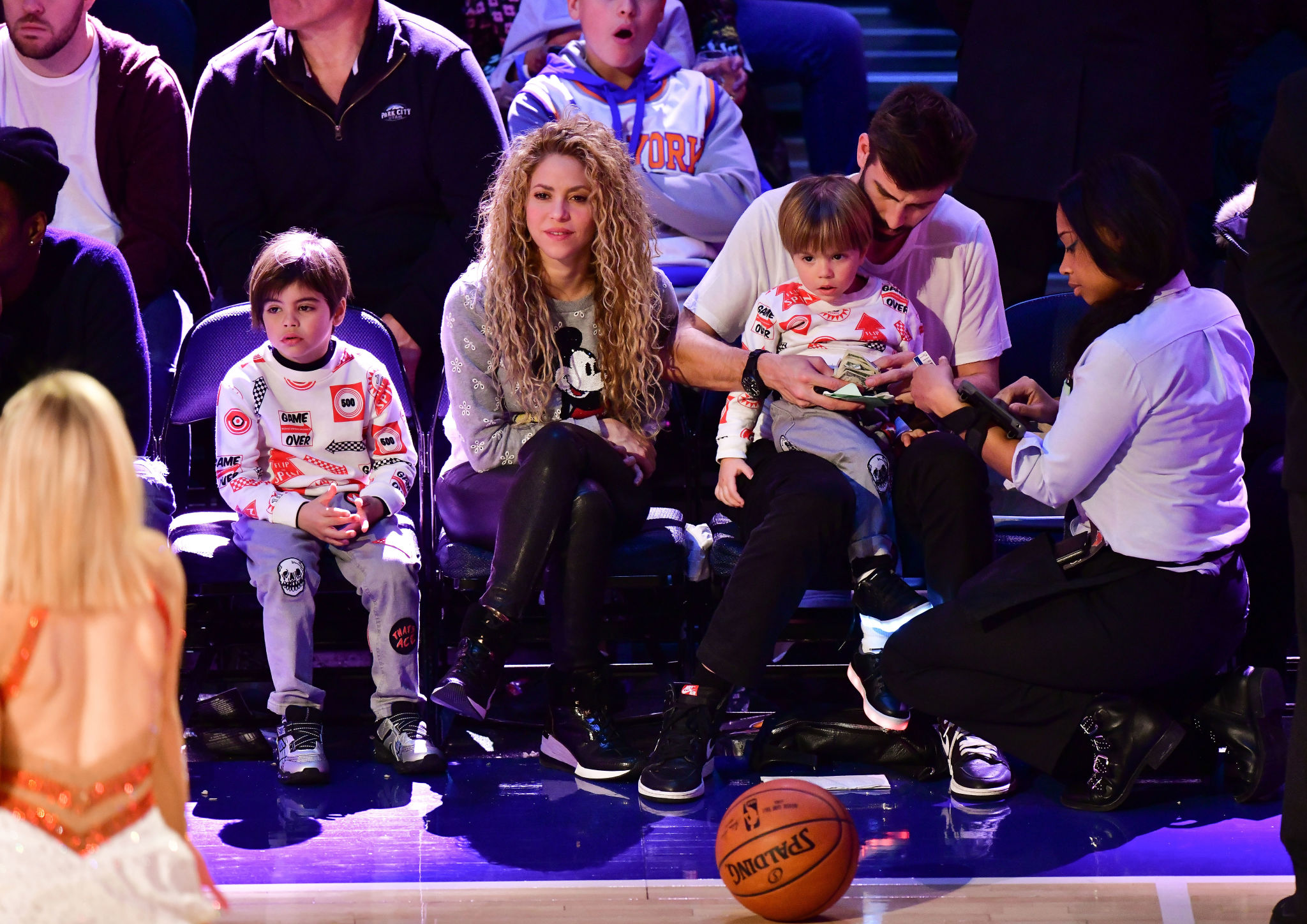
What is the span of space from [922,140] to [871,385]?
0.65 metres

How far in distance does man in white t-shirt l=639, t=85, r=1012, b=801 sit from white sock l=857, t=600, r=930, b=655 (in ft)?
0.07

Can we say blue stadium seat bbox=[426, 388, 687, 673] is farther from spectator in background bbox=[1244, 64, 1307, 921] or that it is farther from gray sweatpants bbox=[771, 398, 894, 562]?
spectator in background bbox=[1244, 64, 1307, 921]

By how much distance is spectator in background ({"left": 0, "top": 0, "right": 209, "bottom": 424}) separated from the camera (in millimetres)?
4637

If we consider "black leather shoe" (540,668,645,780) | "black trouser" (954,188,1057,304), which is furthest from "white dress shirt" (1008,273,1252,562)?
"black trouser" (954,188,1057,304)

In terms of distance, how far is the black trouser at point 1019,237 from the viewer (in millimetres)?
4855

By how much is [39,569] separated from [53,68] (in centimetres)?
314

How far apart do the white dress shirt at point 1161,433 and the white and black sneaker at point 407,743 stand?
163 cm

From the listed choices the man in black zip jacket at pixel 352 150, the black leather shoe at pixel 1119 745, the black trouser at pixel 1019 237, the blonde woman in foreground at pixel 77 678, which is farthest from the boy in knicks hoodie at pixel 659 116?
the blonde woman in foreground at pixel 77 678

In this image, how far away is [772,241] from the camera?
4.16m

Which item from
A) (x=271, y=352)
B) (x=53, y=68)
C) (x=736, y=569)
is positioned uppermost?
(x=53, y=68)

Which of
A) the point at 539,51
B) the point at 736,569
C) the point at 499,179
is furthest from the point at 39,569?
the point at 539,51

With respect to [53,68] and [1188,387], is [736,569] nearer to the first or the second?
[1188,387]

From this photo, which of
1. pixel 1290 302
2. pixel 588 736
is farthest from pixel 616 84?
pixel 1290 302

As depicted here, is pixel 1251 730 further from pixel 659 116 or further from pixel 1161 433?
pixel 659 116
